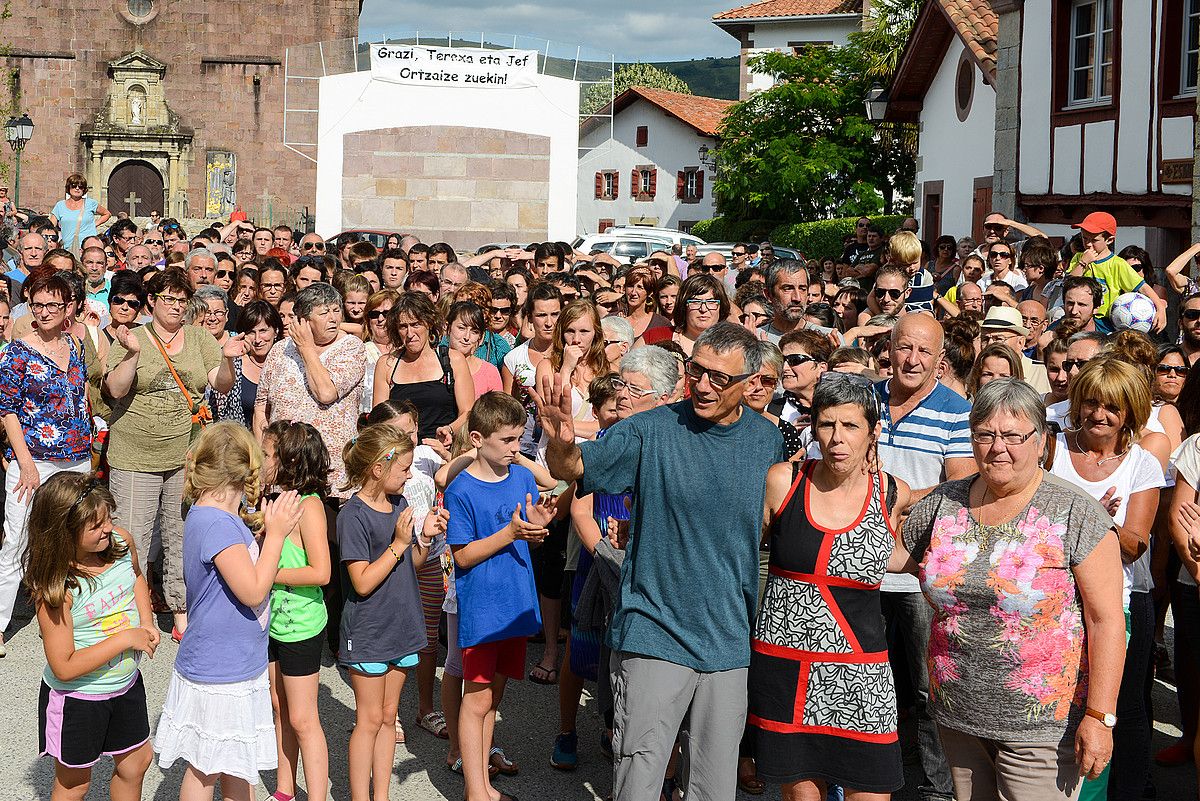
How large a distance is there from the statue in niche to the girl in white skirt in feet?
140

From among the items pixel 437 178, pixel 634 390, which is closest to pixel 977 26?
pixel 437 178

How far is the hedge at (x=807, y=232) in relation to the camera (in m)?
32.9

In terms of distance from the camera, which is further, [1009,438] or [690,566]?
[690,566]

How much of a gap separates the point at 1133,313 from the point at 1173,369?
8.75 ft

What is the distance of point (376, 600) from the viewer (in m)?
5.12

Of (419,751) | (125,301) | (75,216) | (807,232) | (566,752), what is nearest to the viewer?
(566,752)

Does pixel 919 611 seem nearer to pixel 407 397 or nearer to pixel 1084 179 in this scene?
pixel 407 397

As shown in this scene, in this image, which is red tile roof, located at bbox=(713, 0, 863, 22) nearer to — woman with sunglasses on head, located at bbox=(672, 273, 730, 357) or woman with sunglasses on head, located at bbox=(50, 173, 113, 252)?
woman with sunglasses on head, located at bbox=(50, 173, 113, 252)

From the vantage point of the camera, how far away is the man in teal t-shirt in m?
4.14

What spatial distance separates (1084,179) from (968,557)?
46.9ft

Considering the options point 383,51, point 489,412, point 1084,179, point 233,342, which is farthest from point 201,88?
point 489,412

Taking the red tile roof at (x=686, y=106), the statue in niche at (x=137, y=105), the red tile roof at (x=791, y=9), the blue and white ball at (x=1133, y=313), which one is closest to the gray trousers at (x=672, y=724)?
the blue and white ball at (x=1133, y=313)

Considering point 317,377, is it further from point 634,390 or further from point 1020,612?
point 1020,612

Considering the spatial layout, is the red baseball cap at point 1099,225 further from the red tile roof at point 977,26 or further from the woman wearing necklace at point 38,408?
the red tile roof at point 977,26
